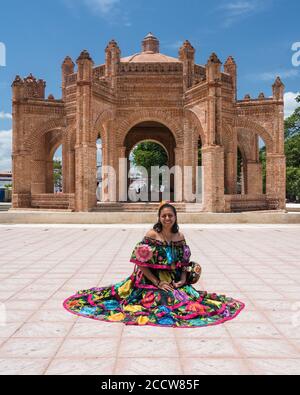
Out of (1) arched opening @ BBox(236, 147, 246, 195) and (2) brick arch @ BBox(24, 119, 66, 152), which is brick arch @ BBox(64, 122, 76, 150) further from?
(1) arched opening @ BBox(236, 147, 246, 195)

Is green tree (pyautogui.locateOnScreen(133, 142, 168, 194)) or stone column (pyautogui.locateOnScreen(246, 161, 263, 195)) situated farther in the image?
green tree (pyautogui.locateOnScreen(133, 142, 168, 194))

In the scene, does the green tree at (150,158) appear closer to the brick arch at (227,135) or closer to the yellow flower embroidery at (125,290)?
the brick arch at (227,135)

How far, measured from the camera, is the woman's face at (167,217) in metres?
3.97

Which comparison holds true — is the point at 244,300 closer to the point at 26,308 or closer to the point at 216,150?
the point at 26,308

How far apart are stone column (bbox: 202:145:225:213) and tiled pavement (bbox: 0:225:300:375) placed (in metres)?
8.93

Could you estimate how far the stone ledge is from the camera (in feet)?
50.8

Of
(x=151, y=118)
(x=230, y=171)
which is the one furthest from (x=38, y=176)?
(x=230, y=171)

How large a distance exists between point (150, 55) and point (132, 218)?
11.6m

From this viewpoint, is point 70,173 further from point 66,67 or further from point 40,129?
point 66,67

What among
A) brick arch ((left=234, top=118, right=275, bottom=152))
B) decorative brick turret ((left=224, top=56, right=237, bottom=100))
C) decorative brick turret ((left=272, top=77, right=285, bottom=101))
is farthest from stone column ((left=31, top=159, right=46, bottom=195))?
decorative brick turret ((left=272, top=77, right=285, bottom=101))

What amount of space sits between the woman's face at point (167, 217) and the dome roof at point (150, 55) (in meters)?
18.3

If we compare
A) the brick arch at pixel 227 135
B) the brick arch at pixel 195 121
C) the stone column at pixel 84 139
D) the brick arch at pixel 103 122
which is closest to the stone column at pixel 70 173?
the brick arch at pixel 103 122
